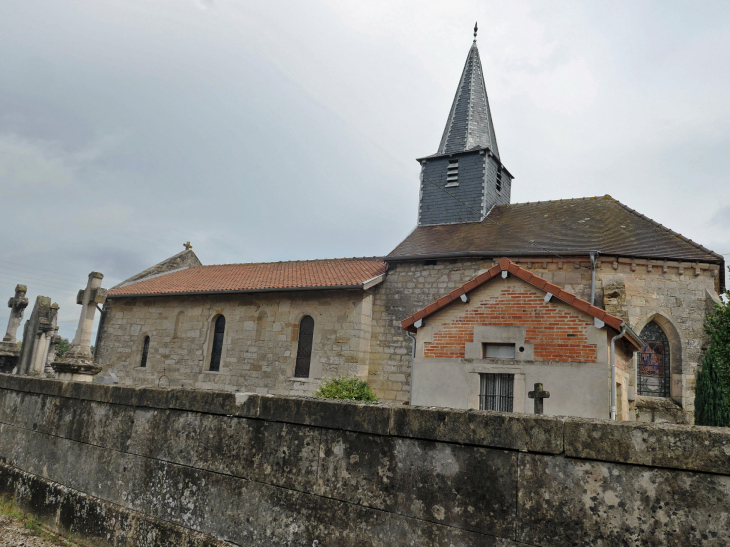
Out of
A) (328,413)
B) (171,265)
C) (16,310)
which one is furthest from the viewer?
(171,265)

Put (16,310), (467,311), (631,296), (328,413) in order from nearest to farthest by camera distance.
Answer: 1. (328,413)
2. (467,311)
3. (16,310)
4. (631,296)

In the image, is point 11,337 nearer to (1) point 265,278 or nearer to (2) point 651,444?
(1) point 265,278

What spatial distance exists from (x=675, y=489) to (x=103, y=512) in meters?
3.82

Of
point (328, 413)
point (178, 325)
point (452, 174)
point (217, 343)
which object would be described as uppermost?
point (452, 174)

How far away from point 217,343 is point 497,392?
11379mm

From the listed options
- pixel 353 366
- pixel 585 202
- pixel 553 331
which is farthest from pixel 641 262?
pixel 353 366

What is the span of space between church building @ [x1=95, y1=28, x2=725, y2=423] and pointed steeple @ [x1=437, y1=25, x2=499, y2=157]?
9cm

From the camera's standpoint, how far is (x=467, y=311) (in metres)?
9.25

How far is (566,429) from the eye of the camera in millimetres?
2322

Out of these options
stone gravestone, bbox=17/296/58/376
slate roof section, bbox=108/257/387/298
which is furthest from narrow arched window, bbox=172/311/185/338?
stone gravestone, bbox=17/296/58/376

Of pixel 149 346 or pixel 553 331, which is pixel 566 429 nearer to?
pixel 553 331

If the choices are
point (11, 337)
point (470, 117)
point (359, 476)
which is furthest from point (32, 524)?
point (470, 117)

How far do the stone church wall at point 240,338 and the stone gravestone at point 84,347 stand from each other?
24.3ft

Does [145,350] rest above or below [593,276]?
below
